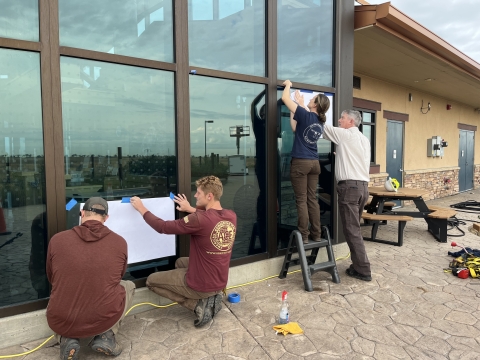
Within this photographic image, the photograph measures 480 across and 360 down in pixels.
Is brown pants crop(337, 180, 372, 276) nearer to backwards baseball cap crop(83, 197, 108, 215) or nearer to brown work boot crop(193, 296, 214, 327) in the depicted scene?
brown work boot crop(193, 296, 214, 327)

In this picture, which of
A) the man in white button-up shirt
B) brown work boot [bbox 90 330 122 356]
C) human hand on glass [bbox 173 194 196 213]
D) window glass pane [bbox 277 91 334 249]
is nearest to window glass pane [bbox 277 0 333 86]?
window glass pane [bbox 277 91 334 249]

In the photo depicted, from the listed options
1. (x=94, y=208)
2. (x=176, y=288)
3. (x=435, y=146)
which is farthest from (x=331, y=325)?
(x=435, y=146)

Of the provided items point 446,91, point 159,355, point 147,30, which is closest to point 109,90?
point 147,30

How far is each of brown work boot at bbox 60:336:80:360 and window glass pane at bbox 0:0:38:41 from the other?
2283 millimetres

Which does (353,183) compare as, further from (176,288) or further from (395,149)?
(395,149)

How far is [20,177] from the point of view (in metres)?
2.82

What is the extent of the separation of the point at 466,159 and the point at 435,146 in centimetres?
459

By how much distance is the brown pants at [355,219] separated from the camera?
4.18 metres

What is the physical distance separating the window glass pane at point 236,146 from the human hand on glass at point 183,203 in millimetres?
191

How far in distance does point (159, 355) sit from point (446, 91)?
37.0 ft

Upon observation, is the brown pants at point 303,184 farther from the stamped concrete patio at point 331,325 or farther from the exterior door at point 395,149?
the exterior door at point 395,149

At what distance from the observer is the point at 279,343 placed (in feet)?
9.31

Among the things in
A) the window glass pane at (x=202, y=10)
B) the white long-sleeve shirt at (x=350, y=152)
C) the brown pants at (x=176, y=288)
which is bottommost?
the brown pants at (x=176, y=288)

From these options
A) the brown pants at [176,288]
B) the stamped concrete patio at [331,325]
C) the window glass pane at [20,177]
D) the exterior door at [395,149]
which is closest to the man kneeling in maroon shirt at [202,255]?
the brown pants at [176,288]
